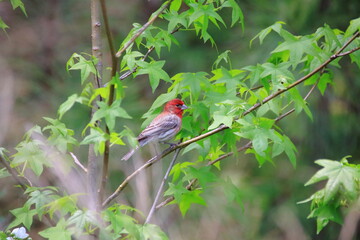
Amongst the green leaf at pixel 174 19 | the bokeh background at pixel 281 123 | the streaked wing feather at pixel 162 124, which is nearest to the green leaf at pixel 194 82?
the green leaf at pixel 174 19

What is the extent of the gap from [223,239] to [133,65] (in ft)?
14.3

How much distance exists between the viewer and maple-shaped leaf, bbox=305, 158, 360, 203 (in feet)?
8.06

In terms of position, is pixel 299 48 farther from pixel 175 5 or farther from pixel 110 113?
pixel 110 113

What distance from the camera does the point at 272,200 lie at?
6.82 metres

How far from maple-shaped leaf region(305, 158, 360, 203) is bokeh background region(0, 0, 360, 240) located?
11.3 ft

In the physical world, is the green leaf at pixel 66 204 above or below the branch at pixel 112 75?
below

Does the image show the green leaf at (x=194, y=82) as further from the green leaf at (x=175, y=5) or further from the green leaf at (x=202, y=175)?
the green leaf at (x=175, y=5)

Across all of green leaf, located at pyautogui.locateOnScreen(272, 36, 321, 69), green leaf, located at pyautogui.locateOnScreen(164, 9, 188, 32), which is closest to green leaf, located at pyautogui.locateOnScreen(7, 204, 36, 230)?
green leaf, located at pyautogui.locateOnScreen(164, 9, 188, 32)

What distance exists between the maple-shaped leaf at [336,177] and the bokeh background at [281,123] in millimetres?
3440

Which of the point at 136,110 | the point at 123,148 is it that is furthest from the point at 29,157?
the point at 136,110

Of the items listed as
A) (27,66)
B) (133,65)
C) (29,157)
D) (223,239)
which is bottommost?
(223,239)

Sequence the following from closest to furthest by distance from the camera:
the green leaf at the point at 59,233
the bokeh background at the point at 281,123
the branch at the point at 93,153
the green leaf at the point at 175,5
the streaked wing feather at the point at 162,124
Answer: the green leaf at the point at 59,233, the branch at the point at 93,153, the green leaf at the point at 175,5, the streaked wing feather at the point at 162,124, the bokeh background at the point at 281,123

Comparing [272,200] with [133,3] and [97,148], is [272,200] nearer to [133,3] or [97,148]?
[133,3]

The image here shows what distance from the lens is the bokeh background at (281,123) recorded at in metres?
6.25
